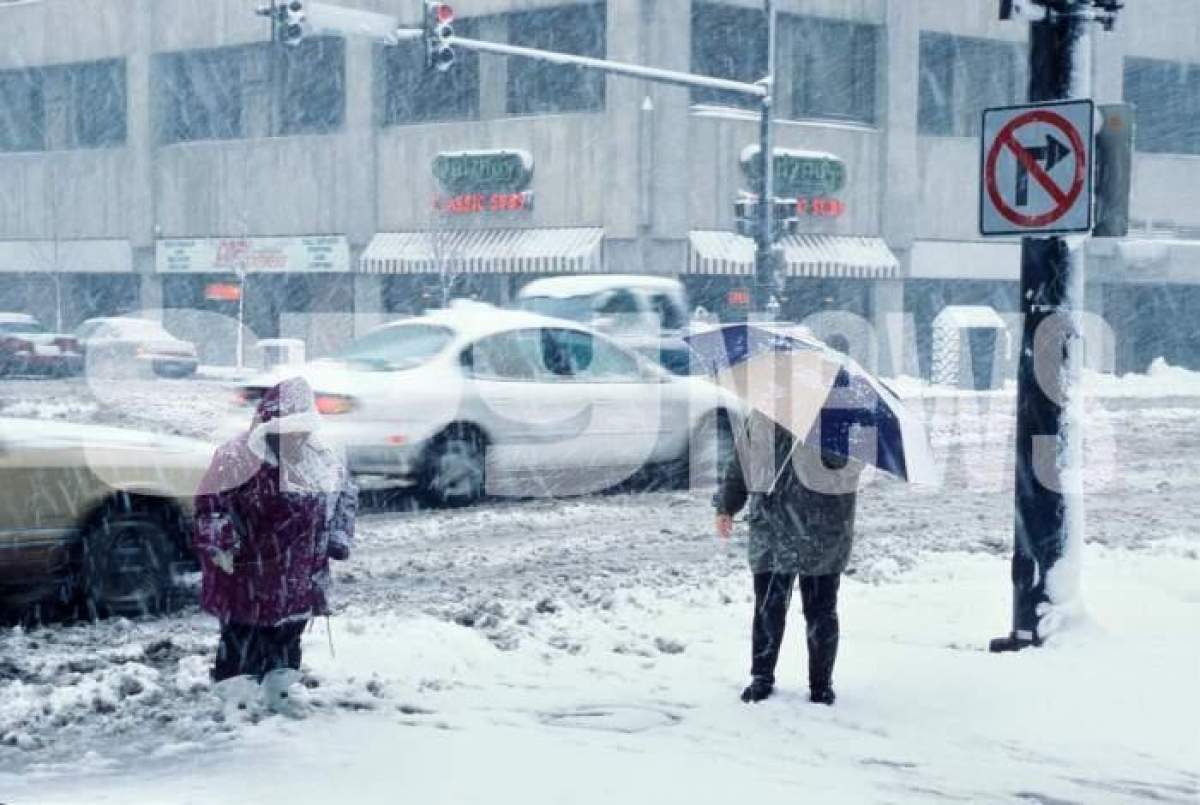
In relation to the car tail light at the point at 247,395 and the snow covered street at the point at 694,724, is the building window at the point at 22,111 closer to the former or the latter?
the car tail light at the point at 247,395

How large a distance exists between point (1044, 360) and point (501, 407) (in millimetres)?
6066

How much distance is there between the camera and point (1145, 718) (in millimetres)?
6699

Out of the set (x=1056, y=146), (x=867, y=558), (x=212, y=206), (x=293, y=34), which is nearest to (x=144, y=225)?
(x=212, y=206)

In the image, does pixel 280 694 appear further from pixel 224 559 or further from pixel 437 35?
pixel 437 35

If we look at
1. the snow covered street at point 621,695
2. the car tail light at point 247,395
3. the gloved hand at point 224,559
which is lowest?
the snow covered street at point 621,695

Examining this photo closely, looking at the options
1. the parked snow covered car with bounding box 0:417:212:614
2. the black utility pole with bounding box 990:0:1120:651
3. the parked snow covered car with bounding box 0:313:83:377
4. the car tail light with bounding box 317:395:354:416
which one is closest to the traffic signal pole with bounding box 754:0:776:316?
the car tail light with bounding box 317:395:354:416

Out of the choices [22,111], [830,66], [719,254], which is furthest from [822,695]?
[22,111]

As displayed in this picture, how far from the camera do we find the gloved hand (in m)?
6.45

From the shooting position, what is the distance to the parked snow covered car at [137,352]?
3272 cm

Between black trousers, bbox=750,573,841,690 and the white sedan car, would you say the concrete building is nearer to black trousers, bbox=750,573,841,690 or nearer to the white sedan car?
the white sedan car

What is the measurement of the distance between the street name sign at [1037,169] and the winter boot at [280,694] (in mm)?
3932

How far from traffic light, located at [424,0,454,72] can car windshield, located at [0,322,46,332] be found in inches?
620

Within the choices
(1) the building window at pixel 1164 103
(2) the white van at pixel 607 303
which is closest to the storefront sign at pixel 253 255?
(2) the white van at pixel 607 303

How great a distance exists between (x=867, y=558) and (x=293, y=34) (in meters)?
12.4
